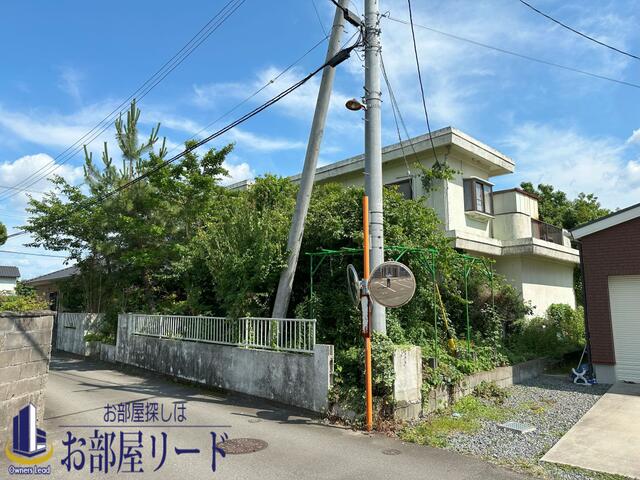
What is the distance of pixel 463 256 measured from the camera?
1010 cm

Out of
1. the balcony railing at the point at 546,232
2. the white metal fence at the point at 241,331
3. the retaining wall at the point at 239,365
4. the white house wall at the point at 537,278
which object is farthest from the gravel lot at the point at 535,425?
the balcony railing at the point at 546,232

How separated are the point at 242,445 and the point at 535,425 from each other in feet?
14.4

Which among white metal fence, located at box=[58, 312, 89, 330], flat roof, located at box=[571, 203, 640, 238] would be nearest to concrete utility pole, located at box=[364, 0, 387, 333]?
flat roof, located at box=[571, 203, 640, 238]

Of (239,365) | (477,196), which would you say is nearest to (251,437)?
(239,365)

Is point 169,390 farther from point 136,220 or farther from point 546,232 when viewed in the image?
point 546,232

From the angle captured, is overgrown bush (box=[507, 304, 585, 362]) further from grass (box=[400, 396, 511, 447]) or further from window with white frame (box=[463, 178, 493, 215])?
window with white frame (box=[463, 178, 493, 215])

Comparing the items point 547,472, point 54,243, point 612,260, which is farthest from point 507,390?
point 54,243

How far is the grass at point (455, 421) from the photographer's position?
6203 mm

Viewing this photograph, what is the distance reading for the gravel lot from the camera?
5.48 metres

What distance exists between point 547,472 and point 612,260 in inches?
269

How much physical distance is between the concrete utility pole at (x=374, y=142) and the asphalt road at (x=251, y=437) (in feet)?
6.80

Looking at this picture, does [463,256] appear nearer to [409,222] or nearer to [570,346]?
[409,222]

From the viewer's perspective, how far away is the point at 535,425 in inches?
270

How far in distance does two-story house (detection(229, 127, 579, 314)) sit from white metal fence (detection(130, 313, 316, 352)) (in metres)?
6.26
